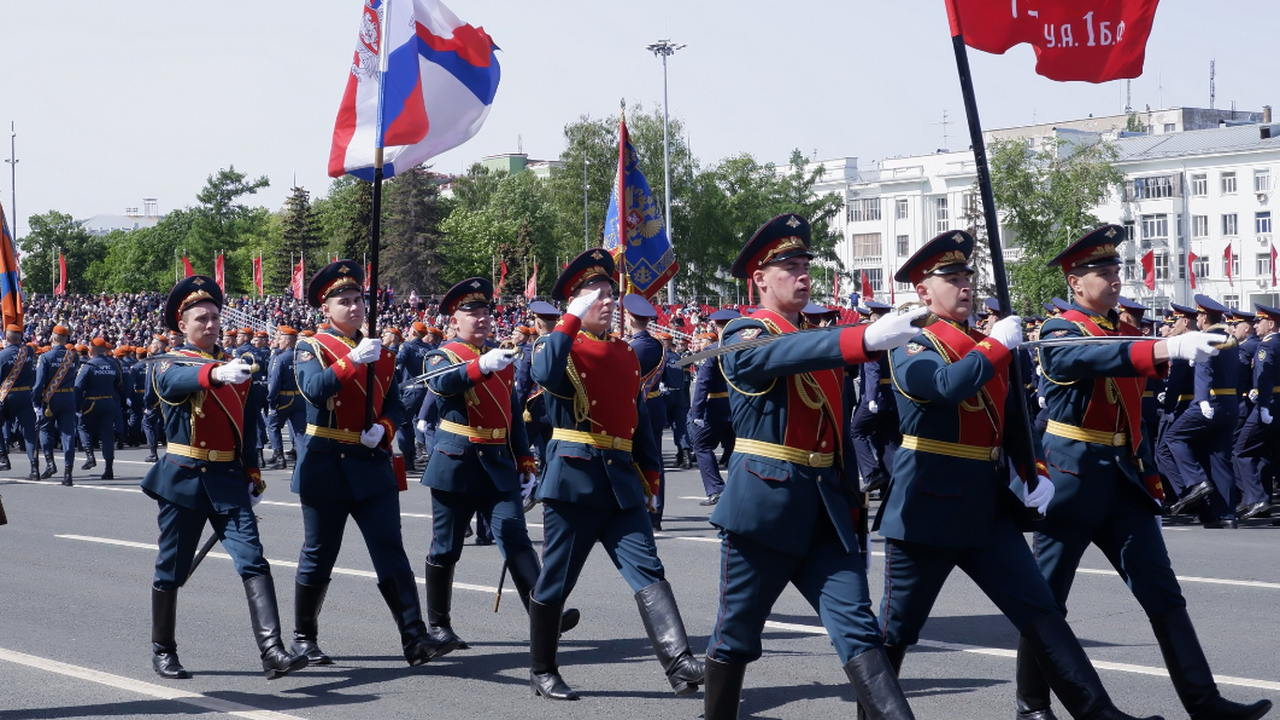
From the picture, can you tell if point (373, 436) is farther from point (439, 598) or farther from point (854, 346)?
point (854, 346)

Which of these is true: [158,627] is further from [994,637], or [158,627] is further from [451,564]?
[994,637]

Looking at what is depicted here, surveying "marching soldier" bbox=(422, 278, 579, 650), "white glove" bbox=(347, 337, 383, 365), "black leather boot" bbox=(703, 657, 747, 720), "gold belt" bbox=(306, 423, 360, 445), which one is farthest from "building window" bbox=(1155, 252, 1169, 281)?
"black leather boot" bbox=(703, 657, 747, 720)

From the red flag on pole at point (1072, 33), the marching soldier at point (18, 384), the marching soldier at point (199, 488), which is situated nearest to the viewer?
the red flag on pole at point (1072, 33)

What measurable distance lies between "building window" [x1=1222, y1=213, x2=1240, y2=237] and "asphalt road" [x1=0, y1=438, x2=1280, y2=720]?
82.1m

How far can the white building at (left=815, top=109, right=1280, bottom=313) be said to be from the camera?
86.0 meters

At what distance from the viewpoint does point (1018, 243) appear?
76.3 metres

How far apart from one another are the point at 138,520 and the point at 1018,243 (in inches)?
2655

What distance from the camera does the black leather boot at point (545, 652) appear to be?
259 inches

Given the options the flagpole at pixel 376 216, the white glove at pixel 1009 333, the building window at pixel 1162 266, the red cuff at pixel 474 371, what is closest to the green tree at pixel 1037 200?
the building window at pixel 1162 266

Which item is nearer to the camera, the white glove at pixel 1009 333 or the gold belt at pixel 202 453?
the white glove at pixel 1009 333

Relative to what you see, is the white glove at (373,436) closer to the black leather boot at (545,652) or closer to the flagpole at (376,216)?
the flagpole at (376,216)

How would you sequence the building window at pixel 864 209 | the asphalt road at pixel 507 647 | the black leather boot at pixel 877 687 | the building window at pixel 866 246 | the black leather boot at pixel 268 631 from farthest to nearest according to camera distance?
the building window at pixel 866 246 → the building window at pixel 864 209 → the black leather boot at pixel 268 631 → the asphalt road at pixel 507 647 → the black leather boot at pixel 877 687

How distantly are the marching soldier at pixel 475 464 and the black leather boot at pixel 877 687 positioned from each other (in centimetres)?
295

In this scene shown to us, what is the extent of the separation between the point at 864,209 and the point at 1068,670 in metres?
103
